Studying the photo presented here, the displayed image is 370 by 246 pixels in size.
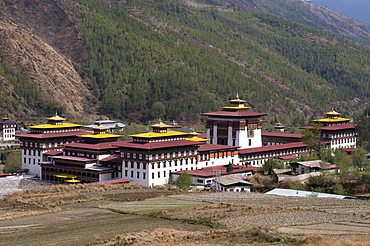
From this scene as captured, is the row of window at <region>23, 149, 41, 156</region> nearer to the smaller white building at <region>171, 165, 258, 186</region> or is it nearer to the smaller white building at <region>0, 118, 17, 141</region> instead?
the smaller white building at <region>171, 165, 258, 186</region>

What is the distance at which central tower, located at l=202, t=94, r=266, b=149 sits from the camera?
10900 centimetres

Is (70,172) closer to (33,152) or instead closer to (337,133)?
(33,152)

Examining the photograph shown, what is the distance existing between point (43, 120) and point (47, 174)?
73690 mm

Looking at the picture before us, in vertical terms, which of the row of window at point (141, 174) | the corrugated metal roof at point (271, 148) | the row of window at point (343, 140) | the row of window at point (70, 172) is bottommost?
the row of window at point (70, 172)

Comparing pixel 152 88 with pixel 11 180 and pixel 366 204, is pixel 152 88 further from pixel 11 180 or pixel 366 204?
pixel 366 204

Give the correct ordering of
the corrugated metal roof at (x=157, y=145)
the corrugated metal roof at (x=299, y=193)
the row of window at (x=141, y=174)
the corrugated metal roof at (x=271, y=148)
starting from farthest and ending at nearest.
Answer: the corrugated metal roof at (x=271, y=148), the row of window at (x=141, y=174), the corrugated metal roof at (x=157, y=145), the corrugated metal roof at (x=299, y=193)

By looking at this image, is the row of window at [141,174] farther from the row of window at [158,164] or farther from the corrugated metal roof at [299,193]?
the corrugated metal roof at [299,193]

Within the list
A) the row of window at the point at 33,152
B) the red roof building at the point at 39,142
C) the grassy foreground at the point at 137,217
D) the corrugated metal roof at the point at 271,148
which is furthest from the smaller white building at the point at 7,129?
the grassy foreground at the point at 137,217

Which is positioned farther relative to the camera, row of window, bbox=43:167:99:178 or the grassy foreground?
row of window, bbox=43:167:99:178

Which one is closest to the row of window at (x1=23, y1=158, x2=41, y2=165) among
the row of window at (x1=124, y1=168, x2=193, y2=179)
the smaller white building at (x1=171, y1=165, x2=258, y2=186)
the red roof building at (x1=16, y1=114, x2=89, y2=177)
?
the red roof building at (x1=16, y1=114, x2=89, y2=177)

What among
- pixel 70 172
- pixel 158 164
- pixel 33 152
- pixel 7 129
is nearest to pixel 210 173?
pixel 158 164

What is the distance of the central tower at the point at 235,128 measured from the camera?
358 ft

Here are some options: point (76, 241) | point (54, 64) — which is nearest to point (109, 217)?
point (76, 241)

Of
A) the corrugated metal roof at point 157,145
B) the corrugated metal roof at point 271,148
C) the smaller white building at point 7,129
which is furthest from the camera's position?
the smaller white building at point 7,129
